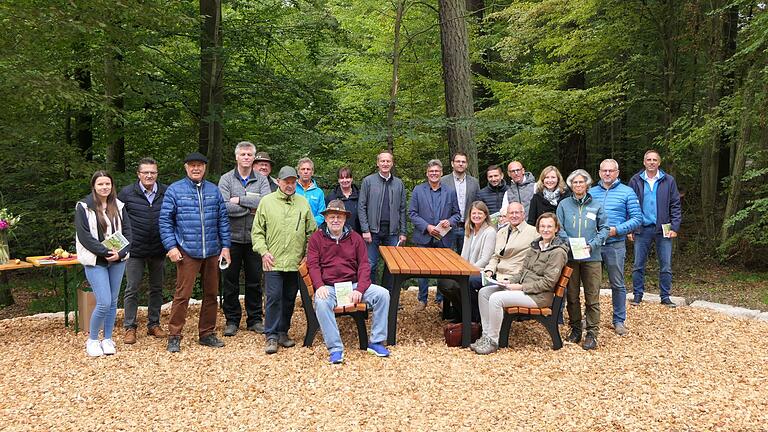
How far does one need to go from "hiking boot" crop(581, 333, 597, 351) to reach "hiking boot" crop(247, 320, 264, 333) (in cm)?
306

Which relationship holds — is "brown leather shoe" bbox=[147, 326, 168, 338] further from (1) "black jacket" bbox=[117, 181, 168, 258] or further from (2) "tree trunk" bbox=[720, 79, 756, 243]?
(2) "tree trunk" bbox=[720, 79, 756, 243]

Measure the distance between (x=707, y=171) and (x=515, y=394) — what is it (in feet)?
31.7

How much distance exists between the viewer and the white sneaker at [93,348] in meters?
4.57

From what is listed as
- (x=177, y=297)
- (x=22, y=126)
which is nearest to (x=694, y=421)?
(x=177, y=297)

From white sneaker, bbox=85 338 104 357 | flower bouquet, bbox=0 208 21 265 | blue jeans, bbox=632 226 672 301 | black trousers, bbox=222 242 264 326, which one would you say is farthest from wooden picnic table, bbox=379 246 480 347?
flower bouquet, bbox=0 208 21 265

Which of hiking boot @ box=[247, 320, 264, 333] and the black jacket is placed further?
hiking boot @ box=[247, 320, 264, 333]

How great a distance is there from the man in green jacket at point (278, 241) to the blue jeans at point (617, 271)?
291cm

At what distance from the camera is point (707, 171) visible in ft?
36.4

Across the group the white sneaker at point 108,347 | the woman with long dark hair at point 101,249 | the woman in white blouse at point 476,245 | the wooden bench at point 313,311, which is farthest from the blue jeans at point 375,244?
the white sneaker at point 108,347

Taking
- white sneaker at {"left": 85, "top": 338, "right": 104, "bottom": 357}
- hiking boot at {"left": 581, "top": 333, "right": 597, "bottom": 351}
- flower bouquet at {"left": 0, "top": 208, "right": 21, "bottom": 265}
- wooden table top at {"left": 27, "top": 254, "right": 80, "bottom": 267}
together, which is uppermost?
flower bouquet at {"left": 0, "top": 208, "right": 21, "bottom": 265}

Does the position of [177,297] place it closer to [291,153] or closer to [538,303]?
[538,303]

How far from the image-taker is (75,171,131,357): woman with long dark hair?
4.46 meters

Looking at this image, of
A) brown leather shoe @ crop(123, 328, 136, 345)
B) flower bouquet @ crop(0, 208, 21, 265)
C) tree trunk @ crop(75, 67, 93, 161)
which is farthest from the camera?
tree trunk @ crop(75, 67, 93, 161)

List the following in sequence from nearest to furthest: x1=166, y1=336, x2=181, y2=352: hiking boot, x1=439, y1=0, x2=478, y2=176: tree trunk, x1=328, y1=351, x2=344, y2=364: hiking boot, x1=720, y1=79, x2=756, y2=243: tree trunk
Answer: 1. x1=328, y1=351, x2=344, y2=364: hiking boot
2. x1=166, y1=336, x2=181, y2=352: hiking boot
3. x1=439, y1=0, x2=478, y2=176: tree trunk
4. x1=720, y1=79, x2=756, y2=243: tree trunk
